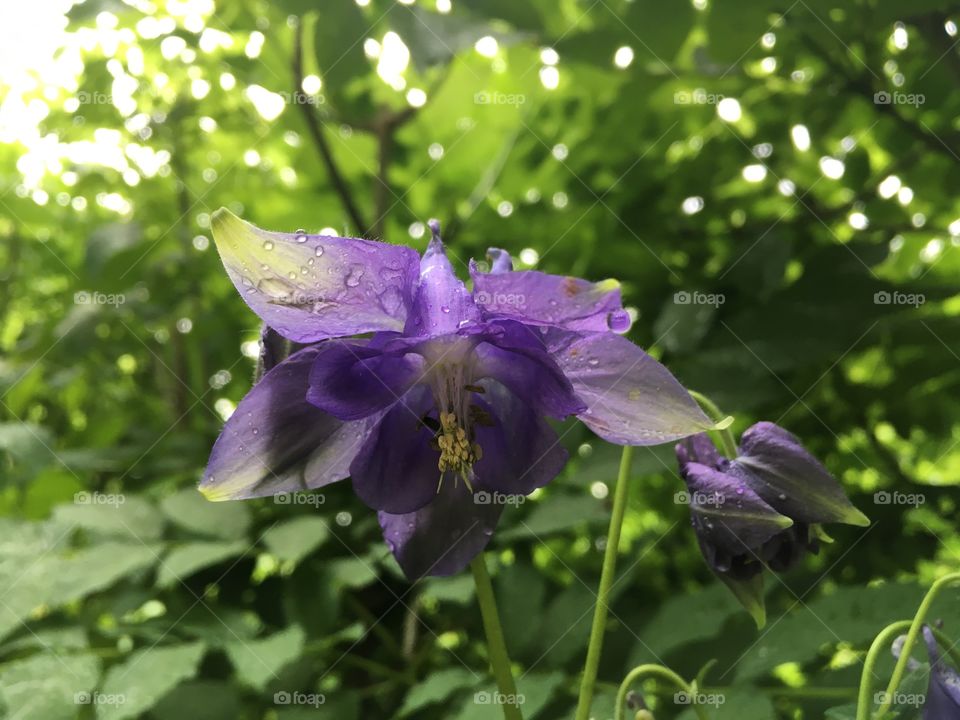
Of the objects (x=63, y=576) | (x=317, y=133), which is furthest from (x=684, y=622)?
(x=317, y=133)

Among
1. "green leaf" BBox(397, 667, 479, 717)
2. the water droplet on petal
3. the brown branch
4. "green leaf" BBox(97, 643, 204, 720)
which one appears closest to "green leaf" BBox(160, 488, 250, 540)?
"green leaf" BBox(97, 643, 204, 720)

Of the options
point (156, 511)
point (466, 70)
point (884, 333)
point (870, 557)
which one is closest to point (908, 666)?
point (870, 557)

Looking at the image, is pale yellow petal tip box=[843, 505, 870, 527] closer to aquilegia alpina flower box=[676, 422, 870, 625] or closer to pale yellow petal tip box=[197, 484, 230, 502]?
aquilegia alpina flower box=[676, 422, 870, 625]

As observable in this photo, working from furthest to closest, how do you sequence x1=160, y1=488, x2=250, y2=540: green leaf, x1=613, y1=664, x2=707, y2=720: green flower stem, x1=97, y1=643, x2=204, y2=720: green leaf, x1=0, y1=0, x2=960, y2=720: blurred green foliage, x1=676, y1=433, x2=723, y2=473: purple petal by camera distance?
x1=160, y1=488, x2=250, y2=540: green leaf → x1=0, y1=0, x2=960, y2=720: blurred green foliage → x1=97, y1=643, x2=204, y2=720: green leaf → x1=676, y1=433, x2=723, y2=473: purple petal → x1=613, y1=664, x2=707, y2=720: green flower stem

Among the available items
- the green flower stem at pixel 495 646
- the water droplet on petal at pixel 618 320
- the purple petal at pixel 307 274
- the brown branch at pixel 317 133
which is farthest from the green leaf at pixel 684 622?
the brown branch at pixel 317 133

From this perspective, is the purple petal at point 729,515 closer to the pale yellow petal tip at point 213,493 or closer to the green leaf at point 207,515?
the pale yellow petal tip at point 213,493
